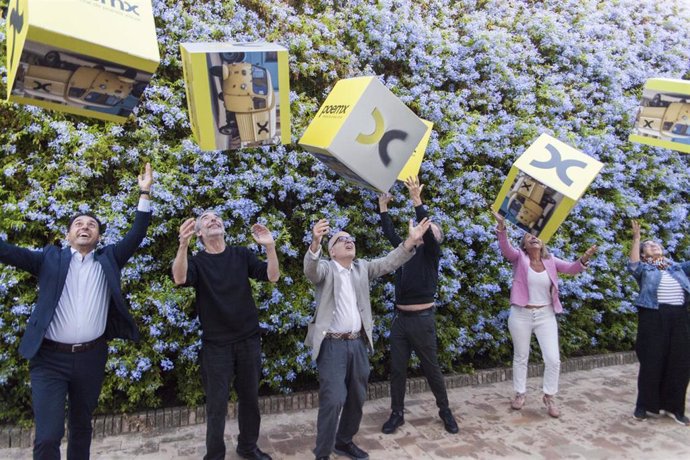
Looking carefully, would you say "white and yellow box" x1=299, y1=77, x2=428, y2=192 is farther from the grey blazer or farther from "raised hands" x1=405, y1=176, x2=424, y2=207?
the grey blazer

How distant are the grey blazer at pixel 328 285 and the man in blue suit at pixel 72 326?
115cm

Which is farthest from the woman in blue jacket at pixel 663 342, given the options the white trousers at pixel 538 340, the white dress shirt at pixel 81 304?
the white dress shirt at pixel 81 304

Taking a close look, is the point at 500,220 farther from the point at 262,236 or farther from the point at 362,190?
the point at 262,236

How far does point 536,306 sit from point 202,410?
3.02 m

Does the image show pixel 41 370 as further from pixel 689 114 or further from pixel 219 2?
pixel 689 114

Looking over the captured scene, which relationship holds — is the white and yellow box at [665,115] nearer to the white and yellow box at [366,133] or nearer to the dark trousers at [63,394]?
the white and yellow box at [366,133]

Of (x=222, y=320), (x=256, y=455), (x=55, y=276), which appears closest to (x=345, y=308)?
(x=222, y=320)

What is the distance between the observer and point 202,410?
4.27 m

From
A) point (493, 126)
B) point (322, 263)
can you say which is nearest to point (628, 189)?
point (493, 126)

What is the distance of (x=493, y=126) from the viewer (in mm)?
6121

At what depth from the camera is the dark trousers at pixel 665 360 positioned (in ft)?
14.7

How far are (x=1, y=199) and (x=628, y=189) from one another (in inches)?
278

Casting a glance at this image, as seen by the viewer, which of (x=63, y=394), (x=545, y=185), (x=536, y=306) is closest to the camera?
(x=63, y=394)

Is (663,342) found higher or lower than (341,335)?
lower
